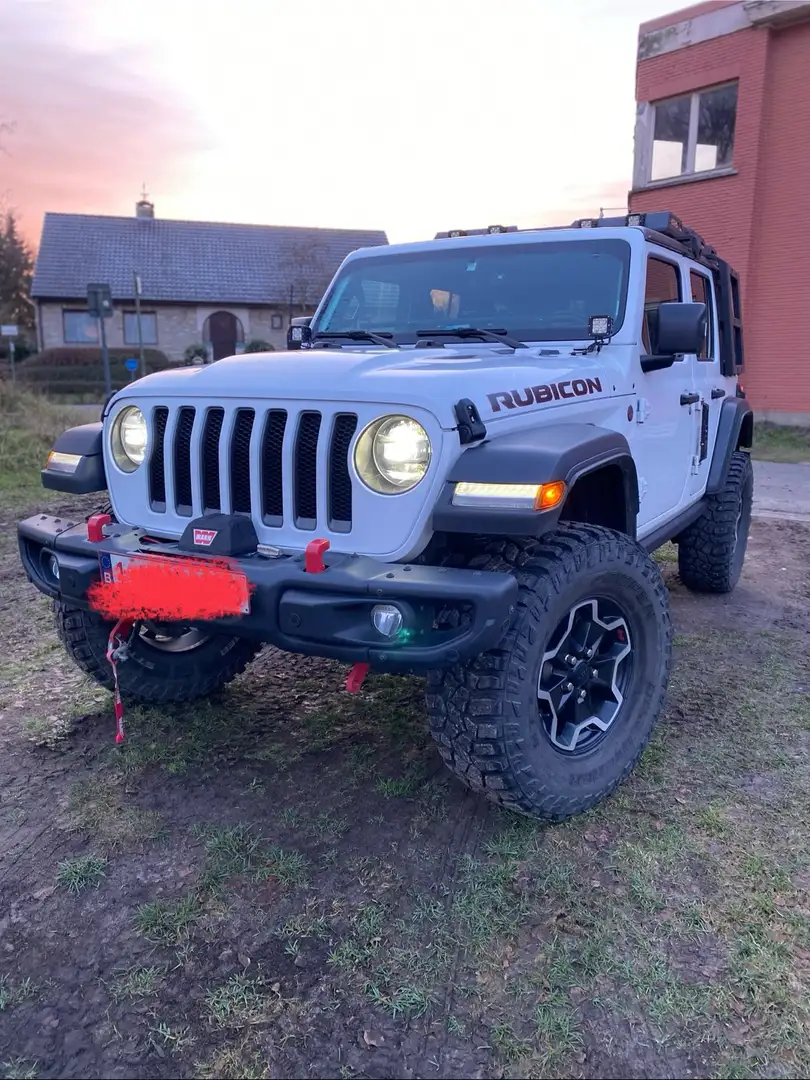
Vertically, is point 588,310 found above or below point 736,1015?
above

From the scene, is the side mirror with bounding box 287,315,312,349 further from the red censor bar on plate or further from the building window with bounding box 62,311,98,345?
the building window with bounding box 62,311,98,345

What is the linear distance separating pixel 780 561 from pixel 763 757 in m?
3.70

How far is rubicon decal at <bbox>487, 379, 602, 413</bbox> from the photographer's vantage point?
270 centimetres

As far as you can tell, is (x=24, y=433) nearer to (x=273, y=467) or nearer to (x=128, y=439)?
(x=128, y=439)

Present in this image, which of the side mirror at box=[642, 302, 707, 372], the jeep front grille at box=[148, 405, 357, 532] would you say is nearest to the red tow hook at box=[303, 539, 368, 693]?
the jeep front grille at box=[148, 405, 357, 532]

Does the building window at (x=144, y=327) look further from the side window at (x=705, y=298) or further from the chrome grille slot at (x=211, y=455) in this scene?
the chrome grille slot at (x=211, y=455)

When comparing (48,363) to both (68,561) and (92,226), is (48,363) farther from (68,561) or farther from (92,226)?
(68,561)

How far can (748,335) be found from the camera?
1477 centimetres

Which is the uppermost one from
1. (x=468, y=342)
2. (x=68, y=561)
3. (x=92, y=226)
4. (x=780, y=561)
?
(x=92, y=226)

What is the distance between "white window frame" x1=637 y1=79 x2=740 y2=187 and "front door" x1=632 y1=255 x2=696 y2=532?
1191 centimetres

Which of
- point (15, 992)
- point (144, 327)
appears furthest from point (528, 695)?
point (144, 327)

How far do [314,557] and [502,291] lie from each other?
188 cm

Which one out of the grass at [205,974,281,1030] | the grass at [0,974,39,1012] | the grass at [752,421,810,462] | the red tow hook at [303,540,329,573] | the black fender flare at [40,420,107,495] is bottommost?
the grass at [752,421,810,462]

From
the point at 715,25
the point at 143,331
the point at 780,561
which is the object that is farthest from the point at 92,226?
the point at 780,561
